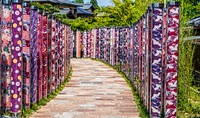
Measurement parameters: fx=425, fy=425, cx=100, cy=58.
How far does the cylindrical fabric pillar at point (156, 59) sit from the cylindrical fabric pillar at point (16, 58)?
2.37 m

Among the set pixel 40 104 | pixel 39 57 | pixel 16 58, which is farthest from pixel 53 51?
pixel 16 58

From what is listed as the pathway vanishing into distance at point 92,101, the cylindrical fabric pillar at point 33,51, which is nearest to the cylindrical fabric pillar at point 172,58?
the pathway vanishing into distance at point 92,101

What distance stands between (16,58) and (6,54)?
0.64ft

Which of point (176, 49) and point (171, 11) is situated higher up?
point (171, 11)

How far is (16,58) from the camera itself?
7.56 m

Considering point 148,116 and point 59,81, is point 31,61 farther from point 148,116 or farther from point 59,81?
point 59,81

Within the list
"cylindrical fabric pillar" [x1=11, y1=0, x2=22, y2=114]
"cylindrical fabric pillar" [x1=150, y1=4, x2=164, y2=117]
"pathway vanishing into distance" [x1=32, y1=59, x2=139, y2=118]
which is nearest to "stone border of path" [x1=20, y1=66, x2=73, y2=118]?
"pathway vanishing into distance" [x1=32, y1=59, x2=139, y2=118]

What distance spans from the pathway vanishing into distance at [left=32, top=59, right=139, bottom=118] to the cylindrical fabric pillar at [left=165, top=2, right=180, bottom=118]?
4.54 feet

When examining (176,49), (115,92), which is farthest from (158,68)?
(115,92)

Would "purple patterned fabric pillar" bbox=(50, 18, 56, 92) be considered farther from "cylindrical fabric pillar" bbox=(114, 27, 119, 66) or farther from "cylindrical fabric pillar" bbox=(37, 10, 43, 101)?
"cylindrical fabric pillar" bbox=(114, 27, 119, 66)

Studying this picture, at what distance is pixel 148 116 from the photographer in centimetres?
816

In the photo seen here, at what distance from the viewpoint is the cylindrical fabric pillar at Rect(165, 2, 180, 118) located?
23.4ft

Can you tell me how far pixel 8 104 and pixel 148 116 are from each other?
264 cm

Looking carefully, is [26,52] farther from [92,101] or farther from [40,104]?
[92,101]
